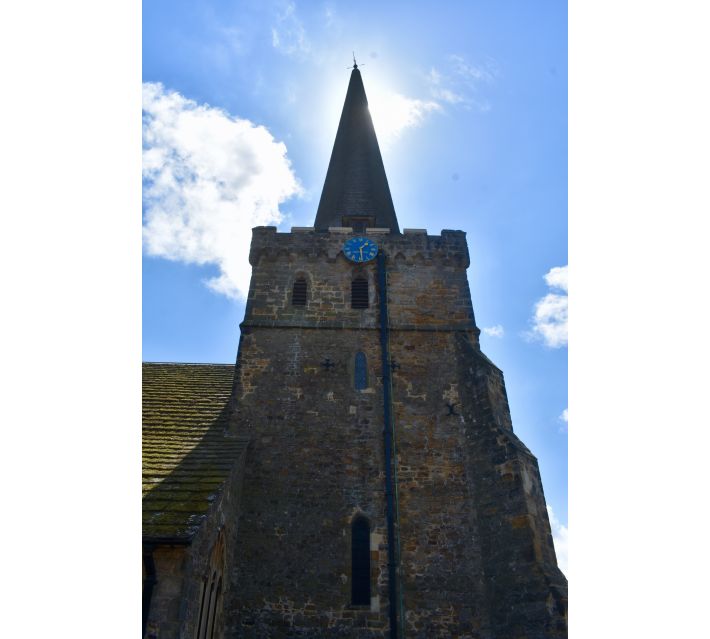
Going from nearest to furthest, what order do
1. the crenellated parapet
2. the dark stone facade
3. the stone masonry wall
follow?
the stone masonry wall
the dark stone facade
the crenellated parapet

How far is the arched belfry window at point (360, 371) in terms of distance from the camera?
43.7 ft

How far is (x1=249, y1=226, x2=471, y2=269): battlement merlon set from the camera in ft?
50.7

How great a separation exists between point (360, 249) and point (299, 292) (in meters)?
1.99

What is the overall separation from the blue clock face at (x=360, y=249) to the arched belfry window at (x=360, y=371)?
2.79m

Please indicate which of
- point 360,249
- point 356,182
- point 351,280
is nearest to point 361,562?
point 351,280

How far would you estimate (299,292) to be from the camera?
14859 mm

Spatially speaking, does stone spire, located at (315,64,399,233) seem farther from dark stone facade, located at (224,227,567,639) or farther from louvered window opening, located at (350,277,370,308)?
louvered window opening, located at (350,277,370,308)

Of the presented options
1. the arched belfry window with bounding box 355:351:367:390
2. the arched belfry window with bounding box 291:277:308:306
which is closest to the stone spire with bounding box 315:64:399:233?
the arched belfry window with bounding box 291:277:308:306

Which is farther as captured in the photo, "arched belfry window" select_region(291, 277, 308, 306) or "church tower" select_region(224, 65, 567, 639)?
"arched belfry window" select_region(291, 277, 308, 306)

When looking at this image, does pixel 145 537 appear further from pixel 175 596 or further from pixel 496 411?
pixel 496 411

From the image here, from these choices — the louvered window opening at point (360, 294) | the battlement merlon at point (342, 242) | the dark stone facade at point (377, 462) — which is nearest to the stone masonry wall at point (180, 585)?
the dark stone facade at point (377, 462)

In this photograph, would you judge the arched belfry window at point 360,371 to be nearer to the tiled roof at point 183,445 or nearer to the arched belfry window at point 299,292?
the arched belfry window at point 299,292

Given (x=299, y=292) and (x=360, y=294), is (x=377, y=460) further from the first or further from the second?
(x=299, y=292)

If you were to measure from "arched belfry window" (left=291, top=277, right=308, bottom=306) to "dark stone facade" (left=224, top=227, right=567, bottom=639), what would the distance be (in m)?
0.14
